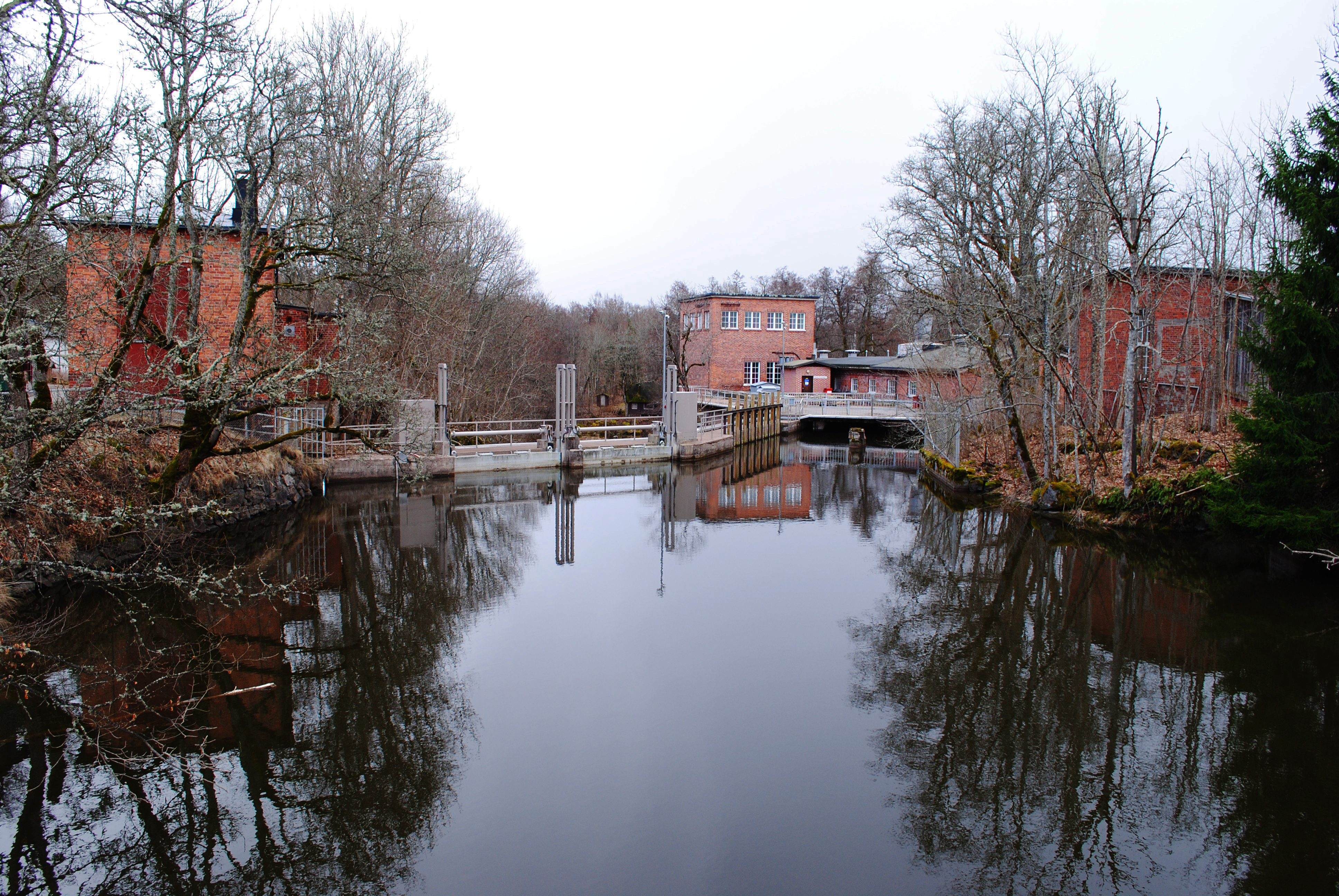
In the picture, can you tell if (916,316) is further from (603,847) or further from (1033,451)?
(603,847)

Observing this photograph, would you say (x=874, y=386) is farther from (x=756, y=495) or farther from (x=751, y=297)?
(x=756, y=495)

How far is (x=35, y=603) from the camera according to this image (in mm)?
9789

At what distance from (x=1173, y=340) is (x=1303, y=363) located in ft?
39.4

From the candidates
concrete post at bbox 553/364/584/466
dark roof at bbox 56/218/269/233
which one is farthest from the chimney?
concrete post at bbox 553/364/584/466

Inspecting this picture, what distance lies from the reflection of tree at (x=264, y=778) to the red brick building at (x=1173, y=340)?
45.7 feet

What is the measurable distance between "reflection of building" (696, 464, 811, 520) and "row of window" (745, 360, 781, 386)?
2327 centimetres

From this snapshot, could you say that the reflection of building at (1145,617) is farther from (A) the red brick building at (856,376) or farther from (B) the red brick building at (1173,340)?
(A) the red brick building at (856,376)

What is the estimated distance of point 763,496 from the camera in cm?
2161

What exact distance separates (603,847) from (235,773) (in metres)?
2.95

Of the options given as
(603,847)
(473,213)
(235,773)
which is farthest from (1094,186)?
(473,213)

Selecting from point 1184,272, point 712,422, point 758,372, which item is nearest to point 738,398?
point 758,372

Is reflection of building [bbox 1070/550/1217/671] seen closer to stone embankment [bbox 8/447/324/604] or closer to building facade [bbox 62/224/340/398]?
stone embankment [bbox 8/447/324/604]

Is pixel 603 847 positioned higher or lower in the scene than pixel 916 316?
lower

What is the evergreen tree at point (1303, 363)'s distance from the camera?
10.5 m
